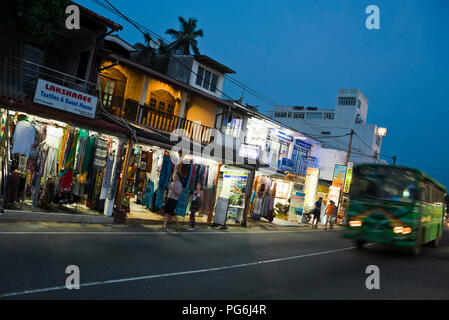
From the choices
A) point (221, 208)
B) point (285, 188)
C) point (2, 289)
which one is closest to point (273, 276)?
point (2, 289)

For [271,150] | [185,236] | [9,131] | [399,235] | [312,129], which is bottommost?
[185,236]

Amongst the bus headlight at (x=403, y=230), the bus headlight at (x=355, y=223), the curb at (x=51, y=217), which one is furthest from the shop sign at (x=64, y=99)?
the bus headlight at (x=403, y=230)

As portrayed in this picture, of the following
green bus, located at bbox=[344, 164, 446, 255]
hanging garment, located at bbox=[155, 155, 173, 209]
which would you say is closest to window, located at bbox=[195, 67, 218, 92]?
hanging garment, located at bbox=[155, 155, 173, 209]

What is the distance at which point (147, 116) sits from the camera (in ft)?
63.4

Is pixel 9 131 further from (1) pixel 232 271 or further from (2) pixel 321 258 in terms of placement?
(2) pixel 321 258

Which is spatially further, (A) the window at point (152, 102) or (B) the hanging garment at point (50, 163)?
(A) the window at point (152, 102)

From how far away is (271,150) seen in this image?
29375 mm

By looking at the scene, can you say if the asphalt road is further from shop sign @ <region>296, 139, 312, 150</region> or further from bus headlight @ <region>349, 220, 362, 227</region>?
shop sign @ <region>296, 139, 312, 150</region>

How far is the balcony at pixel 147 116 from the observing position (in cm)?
1864

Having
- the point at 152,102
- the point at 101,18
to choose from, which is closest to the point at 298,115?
the point at 152,102

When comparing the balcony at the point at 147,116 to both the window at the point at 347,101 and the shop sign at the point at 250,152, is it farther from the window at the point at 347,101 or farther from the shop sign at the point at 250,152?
the window at the point at 347,101

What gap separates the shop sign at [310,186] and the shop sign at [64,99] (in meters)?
18.2

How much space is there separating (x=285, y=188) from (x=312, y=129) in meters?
35.5

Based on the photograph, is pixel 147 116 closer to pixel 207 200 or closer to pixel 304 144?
pixel 207 200
